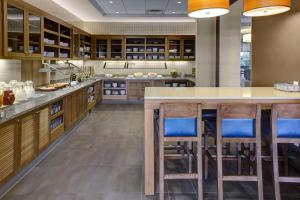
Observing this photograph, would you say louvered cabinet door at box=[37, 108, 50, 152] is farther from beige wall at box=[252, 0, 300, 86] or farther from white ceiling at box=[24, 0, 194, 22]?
beige wall at box=[252, 0, 300, 86]

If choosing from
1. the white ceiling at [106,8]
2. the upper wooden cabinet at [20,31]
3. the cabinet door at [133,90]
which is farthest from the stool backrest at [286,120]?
the cabinet door at [133,90]

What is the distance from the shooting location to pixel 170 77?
11.3 meters

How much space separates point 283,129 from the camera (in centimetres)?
330

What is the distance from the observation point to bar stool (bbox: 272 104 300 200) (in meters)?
3.24

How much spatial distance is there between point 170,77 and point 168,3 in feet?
12.0

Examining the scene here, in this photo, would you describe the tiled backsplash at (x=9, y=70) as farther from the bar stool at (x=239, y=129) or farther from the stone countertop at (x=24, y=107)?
the bar stool at (x=239, y=129)

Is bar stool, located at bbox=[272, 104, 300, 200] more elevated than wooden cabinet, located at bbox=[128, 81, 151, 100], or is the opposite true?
wooden cabinet, located at bbox=[128, 81, 151, 100]

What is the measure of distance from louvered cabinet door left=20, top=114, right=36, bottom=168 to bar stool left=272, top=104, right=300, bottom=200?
113 inches

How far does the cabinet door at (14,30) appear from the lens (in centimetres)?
403

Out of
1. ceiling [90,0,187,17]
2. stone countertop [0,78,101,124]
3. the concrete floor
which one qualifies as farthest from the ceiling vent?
stone countertop [0,78,101,124]

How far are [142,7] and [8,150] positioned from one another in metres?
6.24

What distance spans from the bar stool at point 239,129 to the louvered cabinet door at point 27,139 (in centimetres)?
233

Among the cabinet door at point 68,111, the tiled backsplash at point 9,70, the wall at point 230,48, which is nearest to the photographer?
the tiled backsplash at point 9,70

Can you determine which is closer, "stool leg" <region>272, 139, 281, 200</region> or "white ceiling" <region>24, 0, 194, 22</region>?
"stool leg" <region>272, 139, 281, 200</region>
